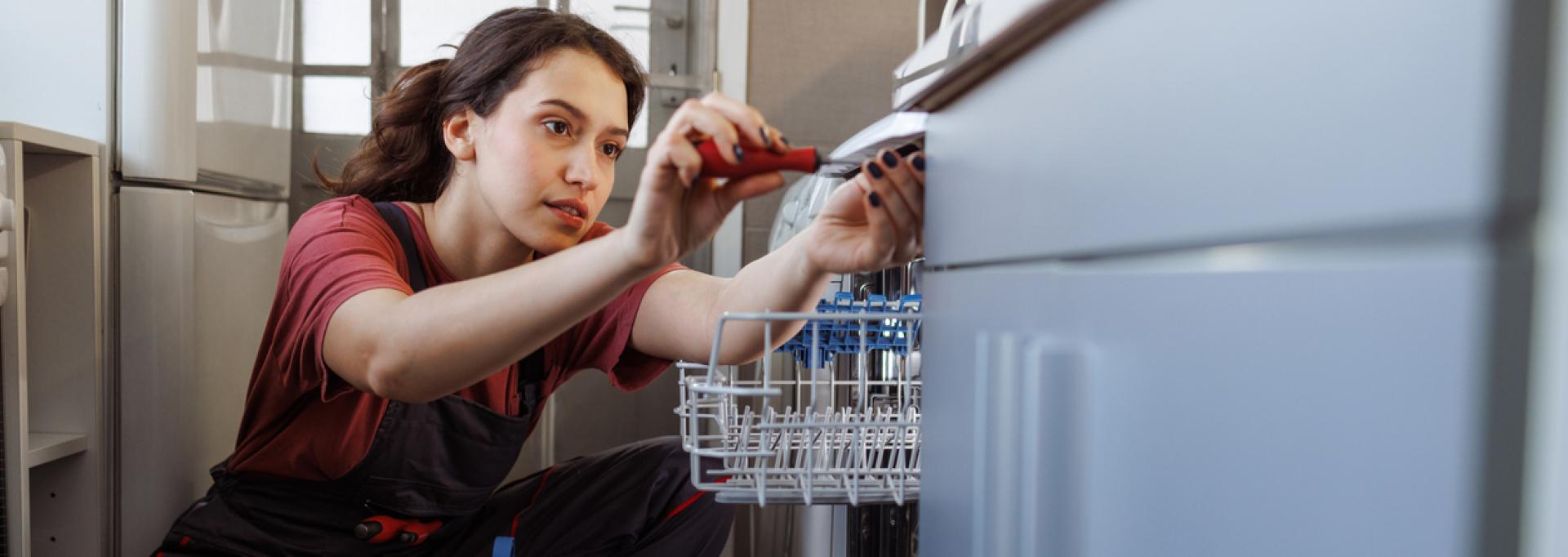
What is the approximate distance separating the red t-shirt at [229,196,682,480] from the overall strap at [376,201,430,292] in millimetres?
14

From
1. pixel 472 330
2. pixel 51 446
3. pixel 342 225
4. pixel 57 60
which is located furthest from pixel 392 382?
pixel 57 60

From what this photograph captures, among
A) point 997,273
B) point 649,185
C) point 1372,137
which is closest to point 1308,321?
point 1372,137

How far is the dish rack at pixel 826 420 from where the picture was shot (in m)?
0.64

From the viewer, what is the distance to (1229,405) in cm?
33

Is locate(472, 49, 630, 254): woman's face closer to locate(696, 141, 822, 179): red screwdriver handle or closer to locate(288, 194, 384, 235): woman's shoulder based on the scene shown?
locate(288, 194, 384, 235): woman's shoulder

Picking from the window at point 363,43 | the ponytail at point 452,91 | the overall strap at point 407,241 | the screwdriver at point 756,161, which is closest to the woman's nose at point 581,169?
the ponytail at point 452,91

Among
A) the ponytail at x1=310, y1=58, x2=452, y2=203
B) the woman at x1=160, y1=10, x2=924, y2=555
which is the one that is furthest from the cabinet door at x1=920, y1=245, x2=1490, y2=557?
the ponytail at x1=310, y1=58, x2=452, y2=203

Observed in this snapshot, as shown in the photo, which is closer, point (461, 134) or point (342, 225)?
point (342, 225)

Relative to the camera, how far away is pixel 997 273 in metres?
0.53

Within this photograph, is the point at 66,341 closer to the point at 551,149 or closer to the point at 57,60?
the point at 57,60

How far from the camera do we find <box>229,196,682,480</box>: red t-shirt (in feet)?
3.25

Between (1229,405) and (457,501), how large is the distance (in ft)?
3.99

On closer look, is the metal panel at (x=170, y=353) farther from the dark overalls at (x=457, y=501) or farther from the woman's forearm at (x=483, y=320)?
the woman's forearm at (x=483, y=320)

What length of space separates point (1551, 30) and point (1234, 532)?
0.61 feet
